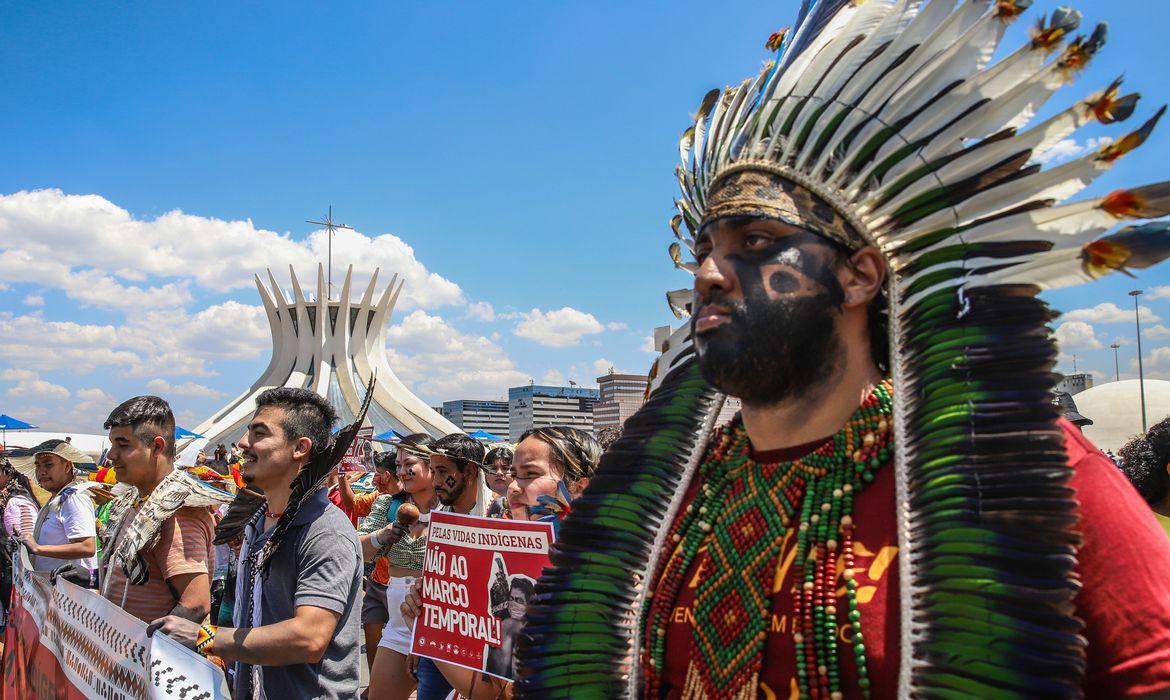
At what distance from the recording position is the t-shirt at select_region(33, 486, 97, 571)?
588cm

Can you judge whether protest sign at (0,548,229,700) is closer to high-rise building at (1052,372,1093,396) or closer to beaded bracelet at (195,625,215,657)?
beaded bracelet at (195,625,215,657)

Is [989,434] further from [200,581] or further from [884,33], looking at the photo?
[200,581]

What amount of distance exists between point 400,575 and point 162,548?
1744 millimetres

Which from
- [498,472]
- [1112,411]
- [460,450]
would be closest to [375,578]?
[498,472]

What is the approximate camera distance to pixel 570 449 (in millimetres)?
4414

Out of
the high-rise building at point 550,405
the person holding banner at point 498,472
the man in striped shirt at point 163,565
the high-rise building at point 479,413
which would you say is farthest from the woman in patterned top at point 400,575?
the high-rise building at point 479,413

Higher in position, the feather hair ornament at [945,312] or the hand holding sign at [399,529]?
the feather hair ornament at [945,312]

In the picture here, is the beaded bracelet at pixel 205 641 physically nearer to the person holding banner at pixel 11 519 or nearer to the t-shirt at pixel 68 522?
the t-shirt at pixel 68 522

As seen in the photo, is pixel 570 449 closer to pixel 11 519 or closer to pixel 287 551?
pixel 287 551

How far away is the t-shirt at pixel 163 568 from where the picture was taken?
150 inches

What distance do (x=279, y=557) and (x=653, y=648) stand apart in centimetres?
230

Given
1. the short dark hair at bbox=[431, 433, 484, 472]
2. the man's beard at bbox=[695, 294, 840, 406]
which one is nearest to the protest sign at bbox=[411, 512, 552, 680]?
the short dark hair at bbox=[431, 433, 484, 472]

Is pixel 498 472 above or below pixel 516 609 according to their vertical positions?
above

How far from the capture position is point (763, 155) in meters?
1.82
